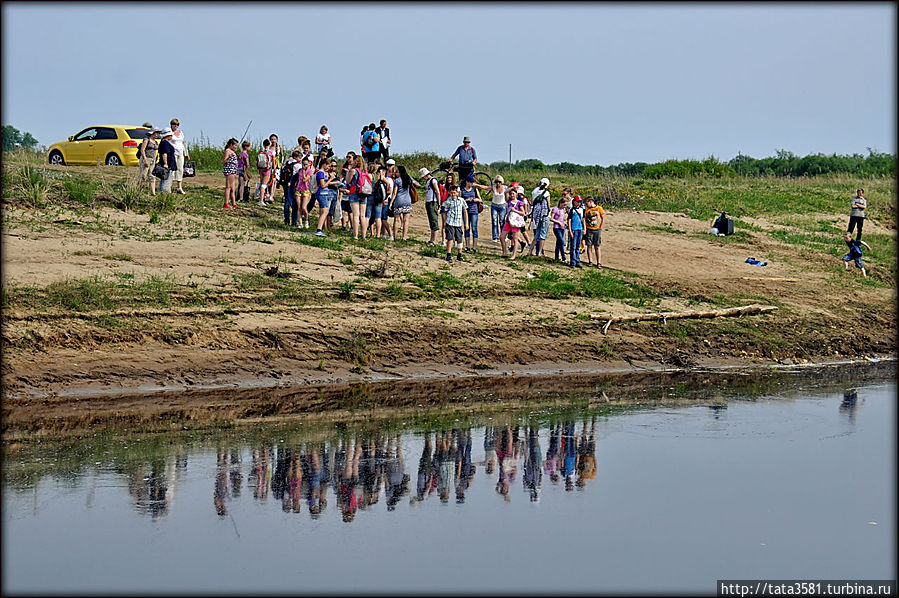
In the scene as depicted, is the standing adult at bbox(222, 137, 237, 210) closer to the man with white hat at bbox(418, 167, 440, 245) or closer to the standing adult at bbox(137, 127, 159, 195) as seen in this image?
the standing adult at bbox(137, 127, 159, 195)

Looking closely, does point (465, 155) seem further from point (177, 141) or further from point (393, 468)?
point (393, 468)

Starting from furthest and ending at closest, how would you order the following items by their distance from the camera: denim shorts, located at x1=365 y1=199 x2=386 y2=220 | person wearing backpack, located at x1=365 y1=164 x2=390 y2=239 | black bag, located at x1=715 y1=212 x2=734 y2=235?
1. black bag, located at x1=715 y1=212 x2=734 y2=235
2. denim shorts, located at x1=365 y1=199 x2=386 y2=220
3. person wearing backpack, located at x1=365 y1=164 x2=390 y2=239

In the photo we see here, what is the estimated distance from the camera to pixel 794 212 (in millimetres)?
33375

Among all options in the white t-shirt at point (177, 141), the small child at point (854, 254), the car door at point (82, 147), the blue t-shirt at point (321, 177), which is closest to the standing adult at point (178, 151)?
the white t-shirt at point (177, 141)

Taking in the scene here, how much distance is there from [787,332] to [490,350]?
663 cm

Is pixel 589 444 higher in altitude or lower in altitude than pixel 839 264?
lower

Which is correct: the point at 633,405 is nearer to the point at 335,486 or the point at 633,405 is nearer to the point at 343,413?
the point at 343,413

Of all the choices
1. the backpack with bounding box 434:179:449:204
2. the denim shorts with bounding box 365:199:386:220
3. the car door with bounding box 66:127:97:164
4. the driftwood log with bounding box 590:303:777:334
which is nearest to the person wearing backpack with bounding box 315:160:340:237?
the denim shorts with bounding box 365:199:386:220

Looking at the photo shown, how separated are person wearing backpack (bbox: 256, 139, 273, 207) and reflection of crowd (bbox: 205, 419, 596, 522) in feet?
39.6

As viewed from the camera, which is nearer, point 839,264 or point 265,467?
point 265,467

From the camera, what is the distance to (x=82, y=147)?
30641 mm

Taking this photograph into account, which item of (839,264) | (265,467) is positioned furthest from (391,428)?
(839,264)

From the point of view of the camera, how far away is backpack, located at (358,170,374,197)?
22.2 metres

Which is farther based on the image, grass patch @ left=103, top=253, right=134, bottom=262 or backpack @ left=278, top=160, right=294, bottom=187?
backpack @ left=278, top=160, right=294, bottom=187
